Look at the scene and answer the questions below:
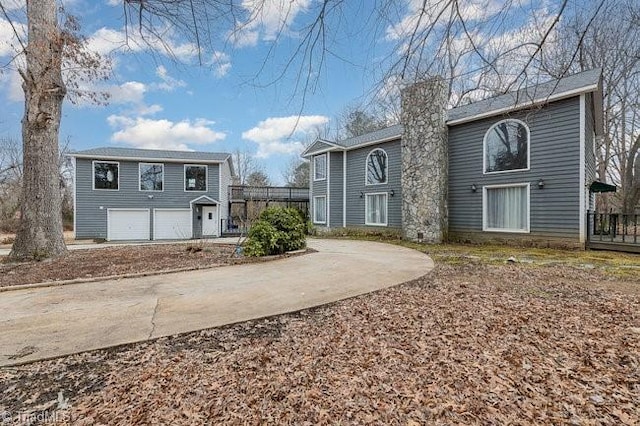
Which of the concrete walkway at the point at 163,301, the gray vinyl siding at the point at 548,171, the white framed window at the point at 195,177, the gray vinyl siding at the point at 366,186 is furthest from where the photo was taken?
the white framed window at the point at 195,177

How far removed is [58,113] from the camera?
286 inches

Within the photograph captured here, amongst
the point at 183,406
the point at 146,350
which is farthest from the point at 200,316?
the point at 183,406

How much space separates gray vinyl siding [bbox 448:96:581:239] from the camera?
8891mm

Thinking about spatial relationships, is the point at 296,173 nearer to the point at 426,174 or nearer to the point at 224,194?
the point at 224,194

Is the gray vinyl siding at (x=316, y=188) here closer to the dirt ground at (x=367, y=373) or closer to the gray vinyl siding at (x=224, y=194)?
the gray vinyl siding at (x=224, y=194)

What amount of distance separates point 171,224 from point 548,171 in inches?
716

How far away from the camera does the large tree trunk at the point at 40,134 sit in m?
6.75

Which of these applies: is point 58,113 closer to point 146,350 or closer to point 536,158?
point 146,350

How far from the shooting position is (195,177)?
19.0 metres

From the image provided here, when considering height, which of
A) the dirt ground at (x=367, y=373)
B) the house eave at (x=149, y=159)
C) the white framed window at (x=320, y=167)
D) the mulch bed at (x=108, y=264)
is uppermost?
the house eave at (x=149, y=159)

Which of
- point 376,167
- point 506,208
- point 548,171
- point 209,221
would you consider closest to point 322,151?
point 376,167

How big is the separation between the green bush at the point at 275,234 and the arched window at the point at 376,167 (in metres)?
6.89

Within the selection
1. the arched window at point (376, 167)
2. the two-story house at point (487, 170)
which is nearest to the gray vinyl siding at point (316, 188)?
the two-story house at point (487, 170)

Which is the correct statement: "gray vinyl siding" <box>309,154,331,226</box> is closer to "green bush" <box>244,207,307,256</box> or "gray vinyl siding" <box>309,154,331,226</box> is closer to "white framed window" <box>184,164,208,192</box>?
"white framed window" <box>184,164,208,192</box>
